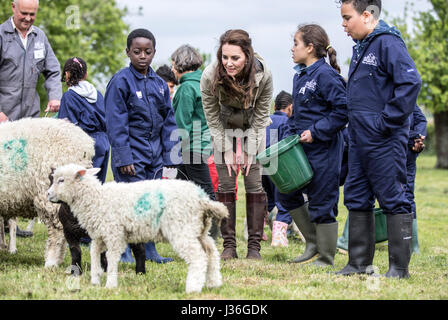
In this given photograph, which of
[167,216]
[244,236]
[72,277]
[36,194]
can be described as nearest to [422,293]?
[167,216]

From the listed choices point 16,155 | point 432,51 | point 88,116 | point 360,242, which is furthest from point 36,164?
point 432,51

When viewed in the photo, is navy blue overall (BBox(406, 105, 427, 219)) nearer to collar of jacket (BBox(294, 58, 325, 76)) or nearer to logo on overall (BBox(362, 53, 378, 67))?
collar of jacket (BBox(294, 58, 325, 76))

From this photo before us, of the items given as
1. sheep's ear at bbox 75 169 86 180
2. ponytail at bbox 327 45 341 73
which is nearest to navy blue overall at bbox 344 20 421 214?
ponytail at bbox 327 45 341 73

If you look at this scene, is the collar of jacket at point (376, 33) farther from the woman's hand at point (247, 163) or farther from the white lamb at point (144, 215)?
the white lamb at point (144, 215)

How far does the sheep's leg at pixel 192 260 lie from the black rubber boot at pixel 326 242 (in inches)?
91.1

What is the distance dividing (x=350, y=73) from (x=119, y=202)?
8.35 feet

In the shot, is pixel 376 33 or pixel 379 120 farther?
pixel 376 33

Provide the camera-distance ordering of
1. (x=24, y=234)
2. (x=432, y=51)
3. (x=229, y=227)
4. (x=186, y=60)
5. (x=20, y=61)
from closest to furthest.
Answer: (x=229, y=227) < (x=20, y=61) < (x=186, y=60) < (x=24, y=234) < (x=432, y=51)

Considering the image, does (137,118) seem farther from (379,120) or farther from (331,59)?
(379,120)

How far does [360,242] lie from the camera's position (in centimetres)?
579

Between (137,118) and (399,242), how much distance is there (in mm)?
2952

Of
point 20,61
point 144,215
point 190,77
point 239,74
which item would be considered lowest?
point 144,215

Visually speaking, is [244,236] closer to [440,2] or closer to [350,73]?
[350,73]
